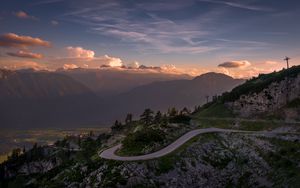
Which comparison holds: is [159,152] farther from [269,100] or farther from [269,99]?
[269,99]

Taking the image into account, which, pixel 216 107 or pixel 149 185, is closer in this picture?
pixel 149 185

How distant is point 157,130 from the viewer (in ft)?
370

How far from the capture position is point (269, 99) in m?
155

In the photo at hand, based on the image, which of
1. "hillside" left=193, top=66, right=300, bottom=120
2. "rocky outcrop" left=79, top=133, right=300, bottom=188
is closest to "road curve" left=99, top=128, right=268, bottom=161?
"rocky outcrop" left=79, top=133, right=300, bottom=188

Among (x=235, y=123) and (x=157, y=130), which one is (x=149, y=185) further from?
(x=235, y=123)

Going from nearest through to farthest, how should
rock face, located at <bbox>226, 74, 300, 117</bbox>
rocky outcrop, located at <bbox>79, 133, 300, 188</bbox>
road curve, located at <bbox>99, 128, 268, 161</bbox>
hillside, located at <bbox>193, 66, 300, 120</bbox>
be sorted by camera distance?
rocky outcrop, located at <bbox>79, 133, 300, 188</bbox>, road curve, located at <bbox>99, 128, 268, 161</bbox>, hillside, located at <bbox>193, 66, 300, 120</bbox>, rock face, located at <bbox>226, 74, 300, 117</bbox>

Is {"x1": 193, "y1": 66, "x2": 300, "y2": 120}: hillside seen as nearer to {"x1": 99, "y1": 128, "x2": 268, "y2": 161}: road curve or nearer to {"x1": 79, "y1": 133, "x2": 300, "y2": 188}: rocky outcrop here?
{"x1": 99, "y1": 128, "x2": 268, "y2": 161}: road curve

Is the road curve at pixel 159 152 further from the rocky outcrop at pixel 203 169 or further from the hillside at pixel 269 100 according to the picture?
the hillside at pixel 269 100

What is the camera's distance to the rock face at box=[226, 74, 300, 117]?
15000 centimetres

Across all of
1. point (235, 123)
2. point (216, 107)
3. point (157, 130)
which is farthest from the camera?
point (216, 107)

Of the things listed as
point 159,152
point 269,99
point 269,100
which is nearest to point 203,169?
point 159,152

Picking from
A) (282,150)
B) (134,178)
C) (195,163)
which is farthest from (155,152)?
(282,150)

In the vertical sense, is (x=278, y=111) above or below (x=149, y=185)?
above

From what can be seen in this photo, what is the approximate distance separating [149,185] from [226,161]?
28222mm
